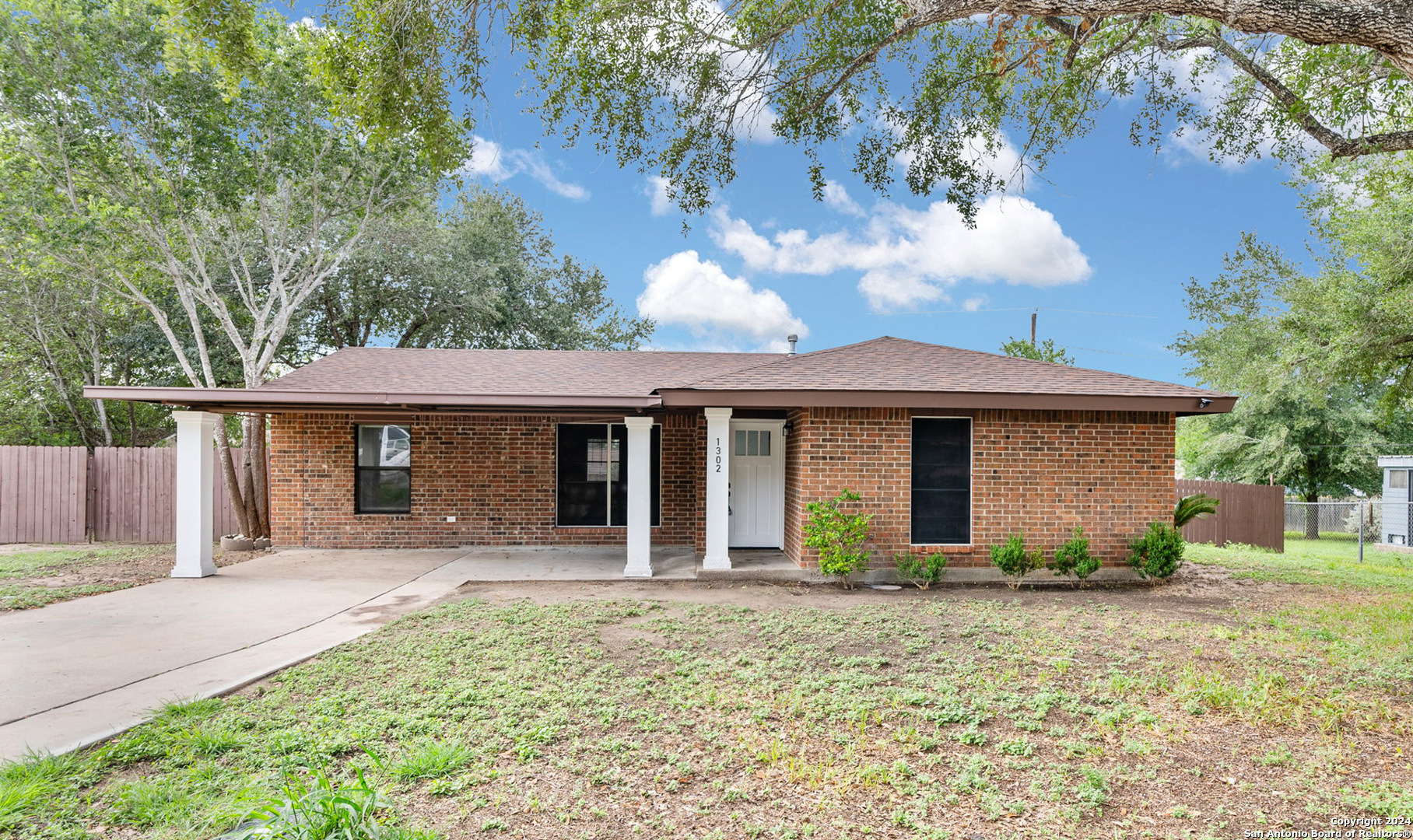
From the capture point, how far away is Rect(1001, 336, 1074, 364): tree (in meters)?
22.4

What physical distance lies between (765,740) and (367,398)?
6.92 metres

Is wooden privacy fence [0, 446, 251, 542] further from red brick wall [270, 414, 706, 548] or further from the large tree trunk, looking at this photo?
the large tree trunk

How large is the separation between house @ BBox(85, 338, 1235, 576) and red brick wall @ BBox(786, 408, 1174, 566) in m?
0.02

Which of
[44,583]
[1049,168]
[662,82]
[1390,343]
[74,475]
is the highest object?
[662,82]

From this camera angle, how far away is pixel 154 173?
39.9 ft

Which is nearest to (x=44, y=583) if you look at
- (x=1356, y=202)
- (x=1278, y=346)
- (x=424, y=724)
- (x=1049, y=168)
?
(x=424, y=724)

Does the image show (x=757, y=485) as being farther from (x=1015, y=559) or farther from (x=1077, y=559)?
(x=1077, y=559)

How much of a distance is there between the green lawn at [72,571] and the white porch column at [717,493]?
7157 mm

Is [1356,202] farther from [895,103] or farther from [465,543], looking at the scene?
[465,543]

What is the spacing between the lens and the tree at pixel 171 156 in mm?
11094

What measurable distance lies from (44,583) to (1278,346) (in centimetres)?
2407

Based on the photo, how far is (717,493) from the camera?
9.08m

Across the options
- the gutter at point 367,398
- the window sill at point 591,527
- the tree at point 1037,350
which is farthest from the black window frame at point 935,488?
the tree at point 1037,350

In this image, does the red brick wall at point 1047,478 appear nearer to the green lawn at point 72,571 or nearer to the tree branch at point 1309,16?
the tree branch at point 1309,16
